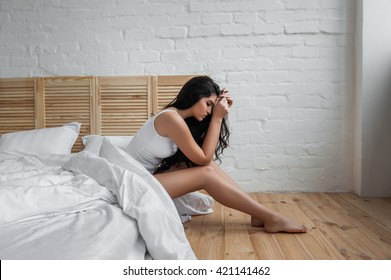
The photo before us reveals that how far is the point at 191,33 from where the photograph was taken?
3.50 metres

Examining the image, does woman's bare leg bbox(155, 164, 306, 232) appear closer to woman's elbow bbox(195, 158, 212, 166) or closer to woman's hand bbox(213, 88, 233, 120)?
woman's elbow bbox(195, 158, 212, 166)

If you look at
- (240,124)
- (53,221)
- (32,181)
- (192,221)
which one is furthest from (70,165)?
(240,124)

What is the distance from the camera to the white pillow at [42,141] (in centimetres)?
308

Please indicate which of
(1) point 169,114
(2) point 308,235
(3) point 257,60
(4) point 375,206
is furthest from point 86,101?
(4) point 375,206

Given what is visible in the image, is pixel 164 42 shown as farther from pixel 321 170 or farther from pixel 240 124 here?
pixel 321 170

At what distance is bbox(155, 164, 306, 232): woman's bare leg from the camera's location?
2104mm

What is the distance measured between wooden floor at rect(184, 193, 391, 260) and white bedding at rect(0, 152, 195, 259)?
0.30 m

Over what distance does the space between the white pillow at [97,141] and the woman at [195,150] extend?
2.66ft

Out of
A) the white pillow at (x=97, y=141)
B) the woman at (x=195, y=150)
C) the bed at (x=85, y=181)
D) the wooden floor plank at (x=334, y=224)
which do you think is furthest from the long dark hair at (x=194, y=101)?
the wooden floor plank at (x=334, y=224)

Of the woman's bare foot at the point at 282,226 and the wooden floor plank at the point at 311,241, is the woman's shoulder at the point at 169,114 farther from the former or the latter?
the wooden floor plank at the point at 311,241

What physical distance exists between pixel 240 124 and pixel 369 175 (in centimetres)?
110

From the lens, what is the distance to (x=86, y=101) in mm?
3496

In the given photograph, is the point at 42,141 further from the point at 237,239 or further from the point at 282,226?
the point at 282,226
